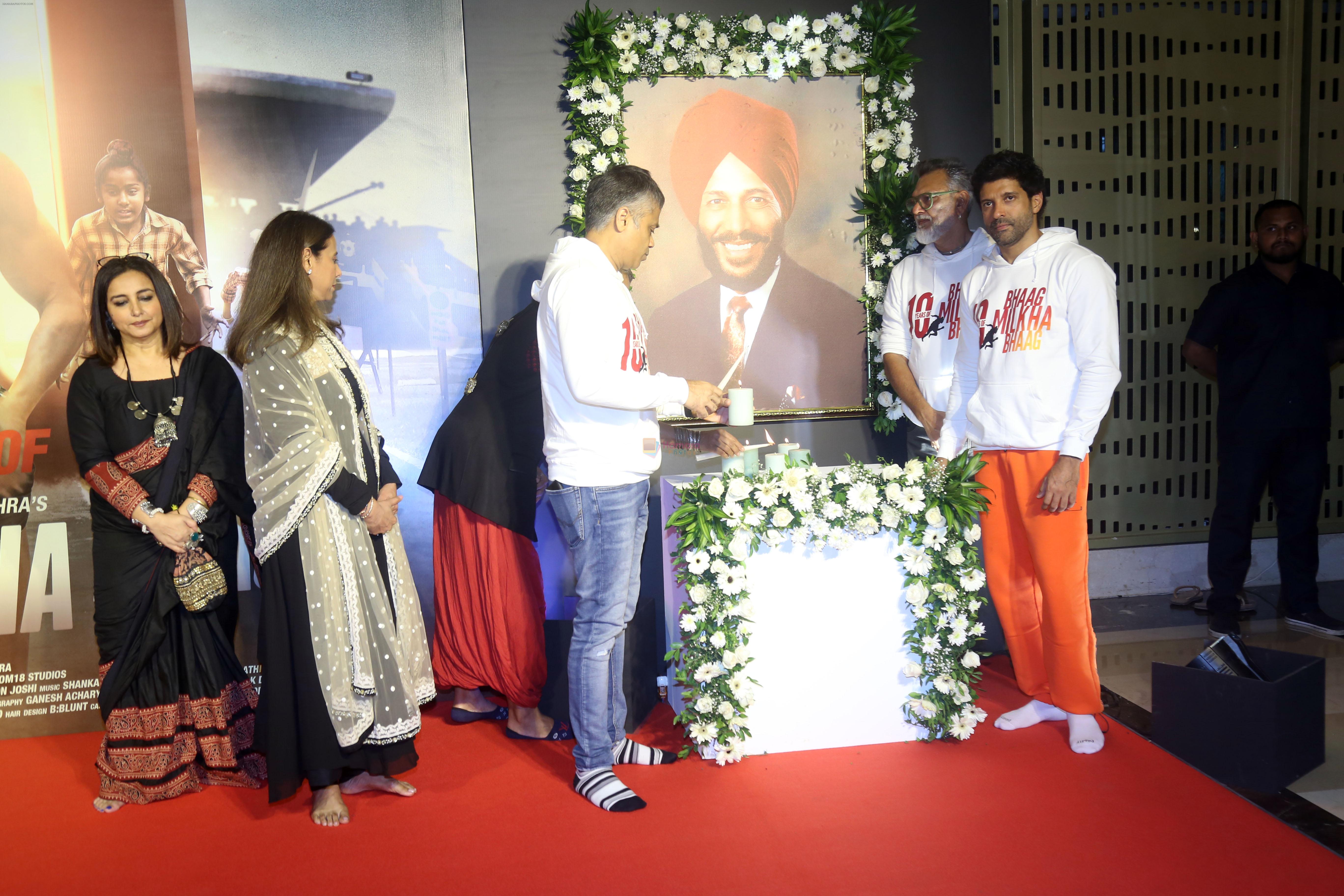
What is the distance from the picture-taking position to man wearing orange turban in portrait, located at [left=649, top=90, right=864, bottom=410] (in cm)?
411

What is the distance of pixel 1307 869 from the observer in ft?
7.80

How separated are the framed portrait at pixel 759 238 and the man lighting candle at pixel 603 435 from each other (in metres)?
1.32

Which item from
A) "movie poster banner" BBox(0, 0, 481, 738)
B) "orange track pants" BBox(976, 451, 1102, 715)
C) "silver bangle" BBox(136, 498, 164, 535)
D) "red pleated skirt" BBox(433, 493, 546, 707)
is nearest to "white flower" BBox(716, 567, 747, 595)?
"red pleated skirt" BBox(433, 493, 546, 707)

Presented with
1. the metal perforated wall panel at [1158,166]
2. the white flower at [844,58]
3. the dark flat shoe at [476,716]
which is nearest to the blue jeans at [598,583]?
the dark flat shoe at [476,716]

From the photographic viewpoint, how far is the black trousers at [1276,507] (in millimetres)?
4469

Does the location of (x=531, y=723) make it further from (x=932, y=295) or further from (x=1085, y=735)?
(x=932, y=295)

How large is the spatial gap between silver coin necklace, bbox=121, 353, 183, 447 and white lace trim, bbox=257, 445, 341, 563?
649mm

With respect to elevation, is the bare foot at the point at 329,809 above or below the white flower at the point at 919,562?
below

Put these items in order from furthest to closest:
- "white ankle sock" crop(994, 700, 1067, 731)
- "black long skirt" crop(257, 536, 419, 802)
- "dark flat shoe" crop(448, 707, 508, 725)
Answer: "dark flat shoe" crop(448, 707, 508, 725)
"white ankle sock" crop(994, 700, 1067, 731)
"black long skirt" crop(257, 536, 419, 802)

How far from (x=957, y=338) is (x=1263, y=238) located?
6.32 ft

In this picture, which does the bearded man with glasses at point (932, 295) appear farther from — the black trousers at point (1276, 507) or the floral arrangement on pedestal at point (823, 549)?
the black trousers at point (1276, 507)

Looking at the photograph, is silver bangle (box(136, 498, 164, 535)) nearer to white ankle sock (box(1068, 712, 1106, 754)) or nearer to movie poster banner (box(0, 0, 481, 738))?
movie poster banner (box(0, 0, 481, 738))

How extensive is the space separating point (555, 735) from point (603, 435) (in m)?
1.34

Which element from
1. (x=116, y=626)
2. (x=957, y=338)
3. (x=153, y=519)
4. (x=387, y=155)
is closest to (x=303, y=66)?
(x=387, y=155)
